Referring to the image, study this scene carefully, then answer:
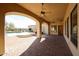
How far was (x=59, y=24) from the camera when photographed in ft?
72.0

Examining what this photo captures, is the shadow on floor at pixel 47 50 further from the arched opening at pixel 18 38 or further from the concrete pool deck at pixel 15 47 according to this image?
the arched opening at pixel 18 38

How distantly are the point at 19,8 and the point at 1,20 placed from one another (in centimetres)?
241

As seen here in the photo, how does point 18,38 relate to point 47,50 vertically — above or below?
above

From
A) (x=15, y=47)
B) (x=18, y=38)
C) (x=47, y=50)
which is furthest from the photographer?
(x=18, y=38)

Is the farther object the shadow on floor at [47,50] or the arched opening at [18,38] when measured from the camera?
the arched opening at [18,38]

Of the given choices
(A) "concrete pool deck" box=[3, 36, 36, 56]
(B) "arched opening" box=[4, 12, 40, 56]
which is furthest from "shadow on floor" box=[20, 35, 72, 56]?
(B) "arched opening" box=[4, 12, 40, 56]

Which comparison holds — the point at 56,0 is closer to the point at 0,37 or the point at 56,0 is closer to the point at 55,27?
the point at 0,37

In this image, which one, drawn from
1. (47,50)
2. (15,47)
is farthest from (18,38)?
(47,50)

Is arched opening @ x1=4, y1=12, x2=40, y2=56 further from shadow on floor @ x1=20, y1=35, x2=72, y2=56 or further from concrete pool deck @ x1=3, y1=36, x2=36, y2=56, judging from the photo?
shadow on floor @ x1=20, y1=35, x2=72, y2=56

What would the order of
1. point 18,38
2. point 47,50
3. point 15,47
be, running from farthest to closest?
point 18,38, point 15,47, point 47,50

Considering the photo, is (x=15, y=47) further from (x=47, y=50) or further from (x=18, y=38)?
(x=18, y=38)

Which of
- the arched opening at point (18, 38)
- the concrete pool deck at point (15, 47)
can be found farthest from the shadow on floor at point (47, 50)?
the arched opening at point (18, 38)

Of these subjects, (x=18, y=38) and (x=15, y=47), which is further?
(x=18, y=38)

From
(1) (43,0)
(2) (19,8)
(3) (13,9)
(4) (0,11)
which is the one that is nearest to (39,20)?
(2) (19,8)
